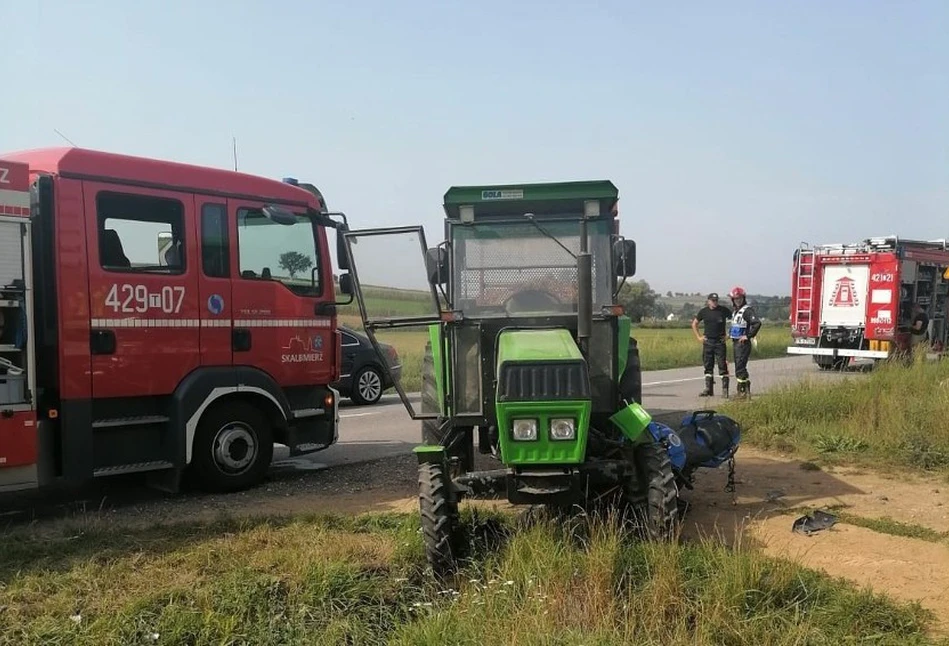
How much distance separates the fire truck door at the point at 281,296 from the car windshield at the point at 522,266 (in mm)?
2198

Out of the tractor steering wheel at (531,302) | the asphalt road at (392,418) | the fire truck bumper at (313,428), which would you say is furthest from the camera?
the asphalt road at (392,418)

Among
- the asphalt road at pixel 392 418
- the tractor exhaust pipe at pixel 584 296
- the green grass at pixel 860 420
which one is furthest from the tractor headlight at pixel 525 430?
the green grass at pixel 860 420

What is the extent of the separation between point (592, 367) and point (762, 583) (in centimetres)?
196

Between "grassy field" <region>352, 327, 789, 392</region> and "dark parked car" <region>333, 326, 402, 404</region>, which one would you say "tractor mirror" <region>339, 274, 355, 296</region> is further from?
"dark parked car" <region>333, 326, 402, 404</region>

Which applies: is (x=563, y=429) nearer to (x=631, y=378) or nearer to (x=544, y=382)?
(x=544, y=382)

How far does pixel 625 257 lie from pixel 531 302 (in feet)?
2.76

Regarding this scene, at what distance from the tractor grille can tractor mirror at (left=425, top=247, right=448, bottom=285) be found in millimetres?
1038

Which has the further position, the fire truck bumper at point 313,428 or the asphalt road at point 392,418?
the asphalt road at point 392,418

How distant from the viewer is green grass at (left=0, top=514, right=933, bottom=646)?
3.67 m

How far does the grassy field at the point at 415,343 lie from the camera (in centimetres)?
555

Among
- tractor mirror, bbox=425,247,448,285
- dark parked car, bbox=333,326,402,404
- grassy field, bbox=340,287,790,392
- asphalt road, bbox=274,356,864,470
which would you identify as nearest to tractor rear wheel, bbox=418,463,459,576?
grassy field, bbox=340,287,790,392

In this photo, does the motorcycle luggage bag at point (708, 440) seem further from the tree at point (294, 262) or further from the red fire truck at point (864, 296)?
the red fire truck at point (864, 296)

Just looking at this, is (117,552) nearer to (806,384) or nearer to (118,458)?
(118,458)

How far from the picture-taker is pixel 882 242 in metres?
19.2
